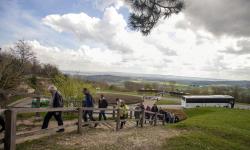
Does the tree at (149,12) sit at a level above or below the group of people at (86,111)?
above

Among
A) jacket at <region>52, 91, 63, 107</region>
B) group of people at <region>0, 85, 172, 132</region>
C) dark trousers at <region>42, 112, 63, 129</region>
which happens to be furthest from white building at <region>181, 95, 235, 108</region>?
dark trousers at <region>42, 112, 63, 129</region>

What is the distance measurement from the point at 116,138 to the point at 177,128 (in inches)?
222

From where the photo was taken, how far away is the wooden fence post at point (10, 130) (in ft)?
20.8

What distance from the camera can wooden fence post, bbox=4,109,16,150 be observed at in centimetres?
635

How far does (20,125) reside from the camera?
12.2m

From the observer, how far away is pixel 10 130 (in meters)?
6.38

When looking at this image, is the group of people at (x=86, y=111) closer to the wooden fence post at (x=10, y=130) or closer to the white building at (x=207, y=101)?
the wooden fence post at (x=10, y=130)

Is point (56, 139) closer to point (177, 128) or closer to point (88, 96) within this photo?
point (88, 96)

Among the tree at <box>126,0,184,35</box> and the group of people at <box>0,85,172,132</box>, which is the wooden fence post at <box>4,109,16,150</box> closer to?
the group of people at <box>0,85,172,132</box>

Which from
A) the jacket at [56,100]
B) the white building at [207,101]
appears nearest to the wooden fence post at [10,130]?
the jacket at [56,100]

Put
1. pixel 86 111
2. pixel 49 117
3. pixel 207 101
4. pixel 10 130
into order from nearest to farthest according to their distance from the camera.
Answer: pixel 10 130
pixel 49 117
pixel 86 111
pixel 207 101

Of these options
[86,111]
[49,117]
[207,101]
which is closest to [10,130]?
[49,117]

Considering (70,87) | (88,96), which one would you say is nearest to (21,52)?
(70,87)

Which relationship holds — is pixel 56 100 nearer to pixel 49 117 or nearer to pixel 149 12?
pixel 49 117
